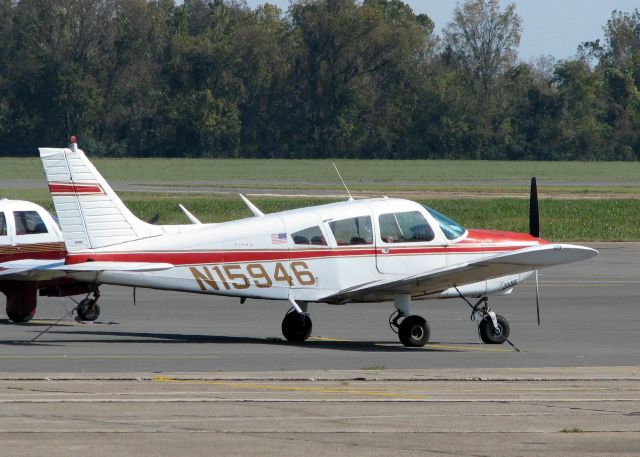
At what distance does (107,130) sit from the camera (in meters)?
103

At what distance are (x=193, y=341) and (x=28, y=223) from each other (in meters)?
4.06

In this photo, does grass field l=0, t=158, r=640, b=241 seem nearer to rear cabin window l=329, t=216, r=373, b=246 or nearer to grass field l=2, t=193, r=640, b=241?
grass field l=2, t=193, r=640, b=241

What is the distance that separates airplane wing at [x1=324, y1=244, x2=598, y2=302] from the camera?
16.5 meters

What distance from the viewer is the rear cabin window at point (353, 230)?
17.2m

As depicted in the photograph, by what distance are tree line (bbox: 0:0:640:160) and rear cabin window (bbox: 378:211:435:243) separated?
3275 inches

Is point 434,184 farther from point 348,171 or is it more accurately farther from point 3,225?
point 3,225

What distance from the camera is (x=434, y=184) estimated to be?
69750 mm

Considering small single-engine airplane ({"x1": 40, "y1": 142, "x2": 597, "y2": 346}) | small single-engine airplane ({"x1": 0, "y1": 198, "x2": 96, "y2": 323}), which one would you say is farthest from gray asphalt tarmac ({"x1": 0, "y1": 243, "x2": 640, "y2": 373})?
small single-engine airplane ({"x1": 40, "y1": 142, "x2": 597, "y2": 346})

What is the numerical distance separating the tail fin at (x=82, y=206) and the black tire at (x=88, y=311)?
2664 millimetres

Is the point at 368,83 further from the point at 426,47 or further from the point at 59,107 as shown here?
the point at 59,107

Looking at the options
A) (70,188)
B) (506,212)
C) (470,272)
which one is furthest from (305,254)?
(506,212)

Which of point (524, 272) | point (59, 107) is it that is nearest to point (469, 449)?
point (524, 272)

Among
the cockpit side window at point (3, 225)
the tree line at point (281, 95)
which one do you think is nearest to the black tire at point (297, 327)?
the cockpit side window at point (3, 225)

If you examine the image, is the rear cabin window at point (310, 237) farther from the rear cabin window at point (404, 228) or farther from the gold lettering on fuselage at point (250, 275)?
the rear cabin window at point (404, 228)
